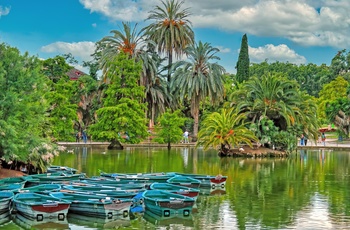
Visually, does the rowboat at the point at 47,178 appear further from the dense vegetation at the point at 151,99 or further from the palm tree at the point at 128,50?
the palm tree at the point at 128,50

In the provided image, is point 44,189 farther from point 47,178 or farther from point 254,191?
point 254,191

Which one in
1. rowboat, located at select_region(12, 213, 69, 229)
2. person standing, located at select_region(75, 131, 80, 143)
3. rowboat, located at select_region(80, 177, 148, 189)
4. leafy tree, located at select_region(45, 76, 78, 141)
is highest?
leafy tree, located at select_region(45, 76, 78, 141)

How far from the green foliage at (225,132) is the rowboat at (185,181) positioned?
63.1ft

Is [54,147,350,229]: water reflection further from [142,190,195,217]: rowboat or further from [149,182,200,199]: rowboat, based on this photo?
[149,182,200,199]: rowboat

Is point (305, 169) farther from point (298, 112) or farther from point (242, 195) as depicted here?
point (242, 195)

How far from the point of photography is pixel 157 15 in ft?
221

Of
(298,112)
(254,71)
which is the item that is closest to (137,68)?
(298,112)

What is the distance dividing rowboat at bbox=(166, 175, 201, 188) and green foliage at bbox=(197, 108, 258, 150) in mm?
19242

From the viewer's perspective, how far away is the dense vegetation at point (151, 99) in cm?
2716

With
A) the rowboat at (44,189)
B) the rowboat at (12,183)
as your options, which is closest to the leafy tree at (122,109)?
the rowboat at (12,183)

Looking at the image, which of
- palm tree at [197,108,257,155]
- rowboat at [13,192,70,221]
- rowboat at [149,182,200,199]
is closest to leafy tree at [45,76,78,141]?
palm tree at [197,108,257,155]

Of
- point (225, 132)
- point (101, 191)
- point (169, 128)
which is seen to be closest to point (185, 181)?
point (101, 191)

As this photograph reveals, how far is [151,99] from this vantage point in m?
63.4

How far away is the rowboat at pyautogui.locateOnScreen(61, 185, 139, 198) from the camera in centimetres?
1984
